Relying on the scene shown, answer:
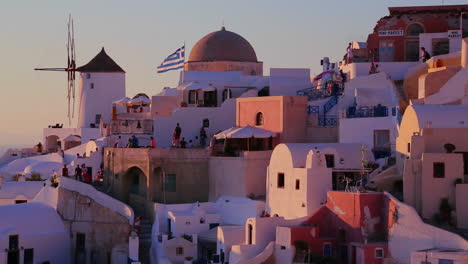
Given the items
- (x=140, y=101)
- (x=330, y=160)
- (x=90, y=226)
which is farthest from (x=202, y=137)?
(x=330, y=160)

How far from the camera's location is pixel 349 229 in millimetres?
42656

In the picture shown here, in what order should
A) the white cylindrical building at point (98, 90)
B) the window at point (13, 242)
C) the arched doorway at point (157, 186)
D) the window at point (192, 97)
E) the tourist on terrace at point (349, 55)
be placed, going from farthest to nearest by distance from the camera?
1. the white cylindrical building at point (98, 90)
2. the window at point (192, 97)
3. the tourist on terrace at point (349, 55)
4. the arched doorway at point (157, 186)
5. the window at point (13, 242)

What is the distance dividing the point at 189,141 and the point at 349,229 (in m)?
14.6

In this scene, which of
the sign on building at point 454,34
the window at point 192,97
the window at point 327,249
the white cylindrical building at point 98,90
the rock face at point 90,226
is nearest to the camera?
the window at point 327,249

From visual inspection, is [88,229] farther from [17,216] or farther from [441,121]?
[441,121]

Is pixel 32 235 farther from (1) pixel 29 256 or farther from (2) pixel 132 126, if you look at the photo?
(2) pixel 132 126

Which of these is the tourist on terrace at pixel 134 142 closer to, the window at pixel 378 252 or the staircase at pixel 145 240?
the staircase at pixel 145 240

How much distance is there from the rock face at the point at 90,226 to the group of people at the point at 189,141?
177 inches

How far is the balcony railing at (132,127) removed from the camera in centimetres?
5834

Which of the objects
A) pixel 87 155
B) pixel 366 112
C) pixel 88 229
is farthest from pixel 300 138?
pixel 87 155

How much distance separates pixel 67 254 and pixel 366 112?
14.4 m

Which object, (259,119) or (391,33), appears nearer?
(259,119)

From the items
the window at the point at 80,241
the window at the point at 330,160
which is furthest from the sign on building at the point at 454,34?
the window at the point at 80,241

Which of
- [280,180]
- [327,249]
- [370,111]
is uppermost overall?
[370,111]
